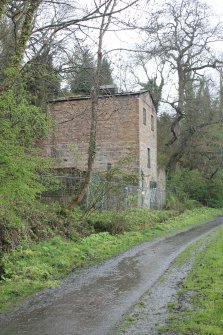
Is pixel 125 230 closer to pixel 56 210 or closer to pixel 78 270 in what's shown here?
pixel 56 210

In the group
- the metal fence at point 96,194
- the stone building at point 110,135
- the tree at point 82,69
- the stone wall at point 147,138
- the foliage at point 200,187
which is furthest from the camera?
the foliage at point 200,187

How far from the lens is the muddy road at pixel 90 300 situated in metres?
6.46

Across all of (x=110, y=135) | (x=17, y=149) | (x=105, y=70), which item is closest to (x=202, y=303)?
(x=17, y=149)

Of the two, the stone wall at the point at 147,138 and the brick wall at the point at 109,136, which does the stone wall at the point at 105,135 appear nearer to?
the brick wall at the point at 109,136

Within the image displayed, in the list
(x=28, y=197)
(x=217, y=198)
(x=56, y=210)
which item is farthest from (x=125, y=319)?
(x=217, y=198)

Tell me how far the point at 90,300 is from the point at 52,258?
347 cm

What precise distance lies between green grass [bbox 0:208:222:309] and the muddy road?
0.42 meters

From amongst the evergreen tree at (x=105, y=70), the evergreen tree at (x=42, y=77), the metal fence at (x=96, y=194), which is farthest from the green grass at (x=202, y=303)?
the evergreen tree at (x=105, y=70)

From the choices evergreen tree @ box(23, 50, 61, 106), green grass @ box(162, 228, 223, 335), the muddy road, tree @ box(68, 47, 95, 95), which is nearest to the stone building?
tree @ box(68, 47, 95, 95)

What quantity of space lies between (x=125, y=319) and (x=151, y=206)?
2249cm

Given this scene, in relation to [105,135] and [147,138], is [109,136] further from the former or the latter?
[147,138]

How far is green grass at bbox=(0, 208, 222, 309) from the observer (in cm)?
879

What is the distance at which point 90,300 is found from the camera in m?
8.07

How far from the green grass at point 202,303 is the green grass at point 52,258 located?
304 cm
